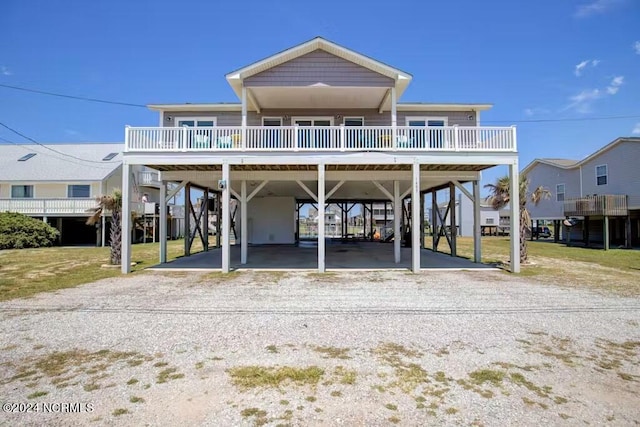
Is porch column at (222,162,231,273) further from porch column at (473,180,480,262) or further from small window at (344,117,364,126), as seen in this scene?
porch column at (473,180,480,262)

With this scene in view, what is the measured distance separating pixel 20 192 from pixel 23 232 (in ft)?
18.0

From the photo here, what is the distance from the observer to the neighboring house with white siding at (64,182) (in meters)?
24.1

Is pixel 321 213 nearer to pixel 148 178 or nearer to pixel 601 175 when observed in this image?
pixel 601 175

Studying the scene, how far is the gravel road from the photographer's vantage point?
122 inches

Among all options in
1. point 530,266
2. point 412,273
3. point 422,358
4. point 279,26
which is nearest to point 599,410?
point 422,358

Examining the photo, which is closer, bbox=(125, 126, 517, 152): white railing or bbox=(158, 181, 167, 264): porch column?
bbox=(125, 126, 517, 152): white railing

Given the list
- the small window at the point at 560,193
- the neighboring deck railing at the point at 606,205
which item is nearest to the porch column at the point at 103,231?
the neighboring deck railing at the point at 606,205

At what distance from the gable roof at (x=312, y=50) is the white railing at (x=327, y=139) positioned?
2219 millimetres

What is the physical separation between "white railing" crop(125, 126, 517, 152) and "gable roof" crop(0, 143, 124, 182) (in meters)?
16.8

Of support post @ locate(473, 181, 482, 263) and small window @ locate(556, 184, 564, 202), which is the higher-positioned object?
small window @ locate(556, 184, 564, 202)

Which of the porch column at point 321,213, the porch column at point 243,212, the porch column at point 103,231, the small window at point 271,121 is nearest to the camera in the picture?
the porch column at point 321,213

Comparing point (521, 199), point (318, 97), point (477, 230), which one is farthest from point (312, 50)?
point (521, 199)

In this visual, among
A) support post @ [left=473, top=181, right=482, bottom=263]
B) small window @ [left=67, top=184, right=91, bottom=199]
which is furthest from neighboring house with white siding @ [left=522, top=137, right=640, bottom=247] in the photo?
small window @ [left=67, top=184, right=91, bottom=199]

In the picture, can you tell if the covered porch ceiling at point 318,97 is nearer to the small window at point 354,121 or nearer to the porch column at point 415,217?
the small window at point 354,121
